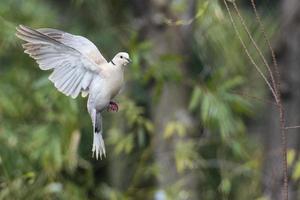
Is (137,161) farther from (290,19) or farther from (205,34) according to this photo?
(290,19)

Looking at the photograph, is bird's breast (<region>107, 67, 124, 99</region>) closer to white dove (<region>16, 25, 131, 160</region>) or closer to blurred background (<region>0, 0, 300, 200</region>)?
white dove (<region>16, 25, 131, 160</region>)

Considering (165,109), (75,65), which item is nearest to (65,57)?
(75,65)

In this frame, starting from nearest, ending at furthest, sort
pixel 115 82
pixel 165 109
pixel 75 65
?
1. pixel 115 82
2. pixel 75 65
3. pixel 165 109

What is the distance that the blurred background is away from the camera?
360cm

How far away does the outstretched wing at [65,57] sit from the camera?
1.28 metres

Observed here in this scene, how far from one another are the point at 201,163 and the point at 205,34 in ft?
2.17

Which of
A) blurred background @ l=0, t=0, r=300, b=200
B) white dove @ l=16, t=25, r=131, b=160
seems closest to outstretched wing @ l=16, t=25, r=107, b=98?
white dove @ l=16, t=25, r=131, b=160

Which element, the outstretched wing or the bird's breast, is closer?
the bird's breast

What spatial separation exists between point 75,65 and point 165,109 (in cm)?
278

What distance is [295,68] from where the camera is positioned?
3592mm

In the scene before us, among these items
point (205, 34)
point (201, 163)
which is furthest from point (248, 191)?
point (205, 34)

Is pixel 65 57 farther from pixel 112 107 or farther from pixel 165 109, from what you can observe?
pixel 165 109

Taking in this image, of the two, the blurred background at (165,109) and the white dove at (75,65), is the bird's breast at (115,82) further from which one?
the blurred background at (165,109)

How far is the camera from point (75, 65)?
4.27ft
